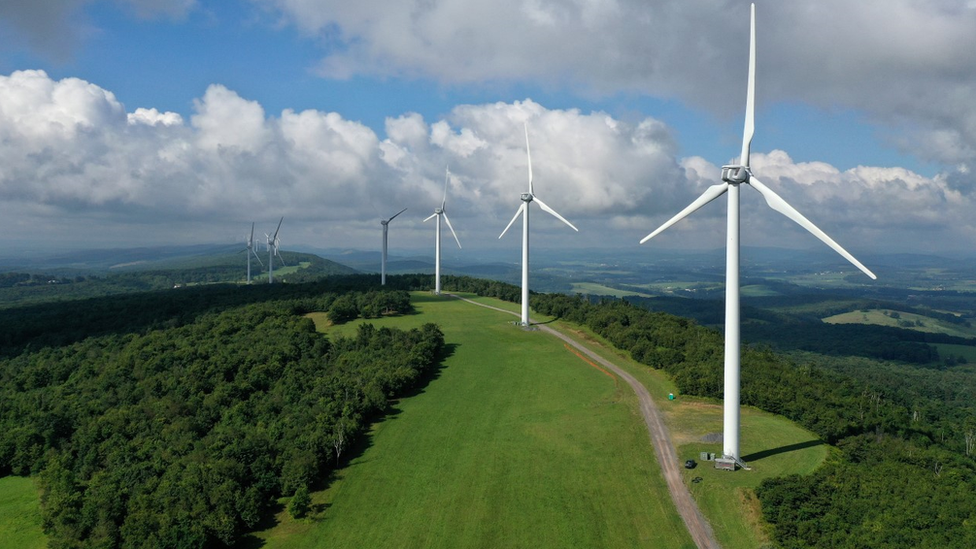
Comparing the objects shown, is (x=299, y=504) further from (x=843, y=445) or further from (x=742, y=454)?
(x=843, y=445)

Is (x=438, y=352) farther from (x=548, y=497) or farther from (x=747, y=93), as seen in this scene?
(x=747, y=93)

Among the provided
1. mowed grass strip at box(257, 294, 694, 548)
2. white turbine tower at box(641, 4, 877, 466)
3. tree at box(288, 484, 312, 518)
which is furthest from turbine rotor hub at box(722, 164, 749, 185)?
tree at box(288, 484, 312, 518)

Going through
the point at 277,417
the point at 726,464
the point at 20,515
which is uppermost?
the point at 726,464

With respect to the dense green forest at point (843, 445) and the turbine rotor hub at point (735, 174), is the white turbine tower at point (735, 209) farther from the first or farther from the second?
the dense green forest at point (843, 445)

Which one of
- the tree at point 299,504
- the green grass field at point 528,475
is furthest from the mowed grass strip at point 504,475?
the tree at point 299,504

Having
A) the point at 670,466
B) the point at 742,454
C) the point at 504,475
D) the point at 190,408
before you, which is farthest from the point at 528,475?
the point at 190,408

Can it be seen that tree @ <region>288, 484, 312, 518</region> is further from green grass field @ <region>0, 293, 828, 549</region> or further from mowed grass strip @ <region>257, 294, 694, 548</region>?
green grass field @ <region>0, 293, 828, 549</region>

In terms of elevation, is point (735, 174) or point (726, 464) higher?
point (735, 174)
